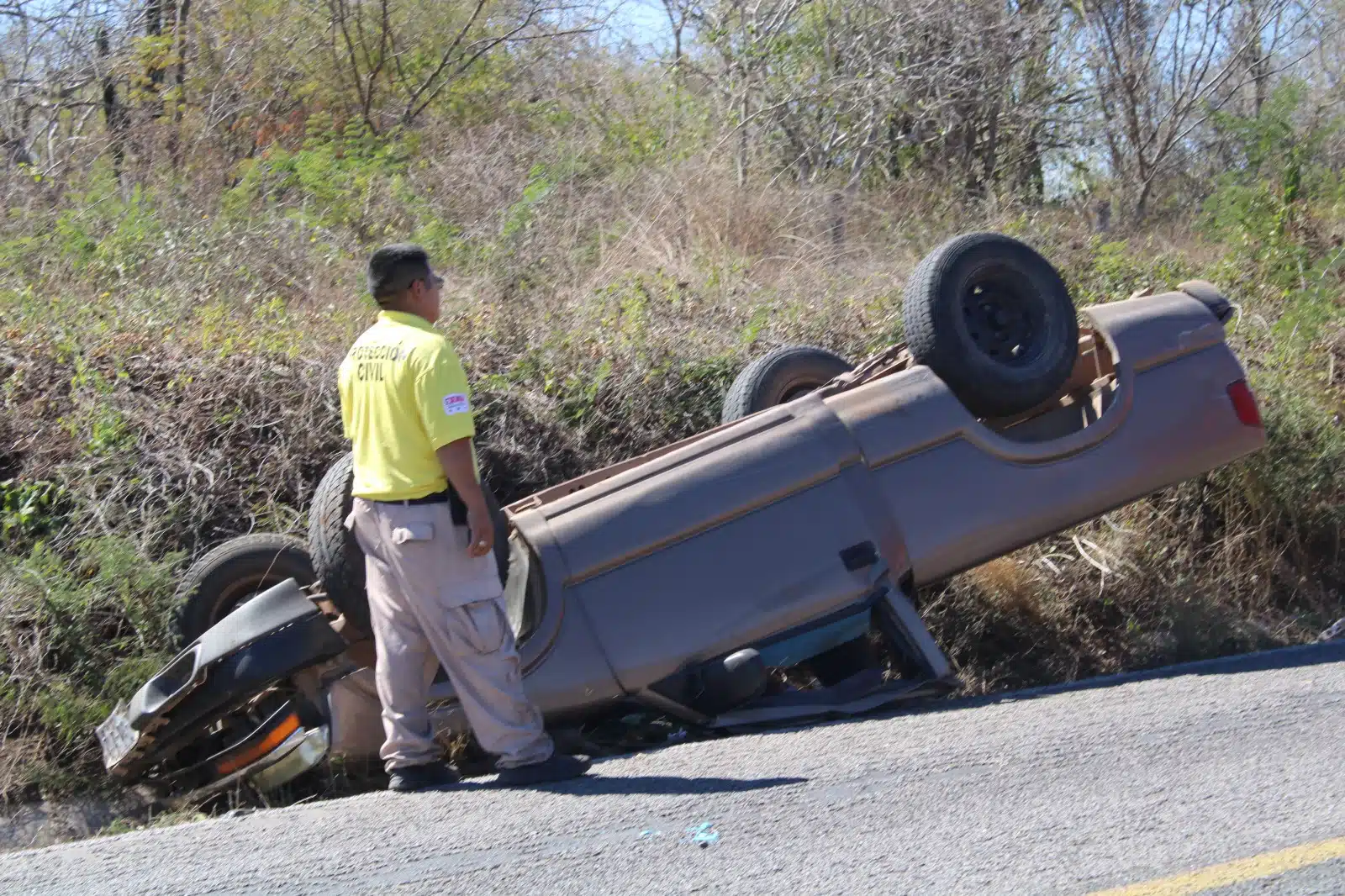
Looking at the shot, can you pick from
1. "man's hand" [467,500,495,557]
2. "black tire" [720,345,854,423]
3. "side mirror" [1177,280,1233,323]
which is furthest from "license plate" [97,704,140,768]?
"side mirror" [1177,280,1233,323]

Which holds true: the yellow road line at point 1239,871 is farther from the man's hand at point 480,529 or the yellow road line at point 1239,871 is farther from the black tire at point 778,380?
the black tire at point 778,380

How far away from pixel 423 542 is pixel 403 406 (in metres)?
0.46

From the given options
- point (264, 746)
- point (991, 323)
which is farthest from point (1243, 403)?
point (264, 746)

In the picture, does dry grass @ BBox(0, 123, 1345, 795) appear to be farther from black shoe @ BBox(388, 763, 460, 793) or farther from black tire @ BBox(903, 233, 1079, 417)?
black shoe @ BBox(388, 763, 460, 793)

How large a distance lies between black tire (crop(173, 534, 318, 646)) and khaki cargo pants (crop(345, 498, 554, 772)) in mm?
1258

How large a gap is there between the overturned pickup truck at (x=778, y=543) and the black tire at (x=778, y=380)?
0.45 metres

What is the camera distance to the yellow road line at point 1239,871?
11.2 ft

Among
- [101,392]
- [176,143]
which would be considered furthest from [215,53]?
[101,392]

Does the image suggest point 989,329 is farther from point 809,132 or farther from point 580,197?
point 809,132

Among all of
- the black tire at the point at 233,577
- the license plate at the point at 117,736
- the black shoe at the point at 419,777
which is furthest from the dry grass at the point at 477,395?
the black shoe at the point at 419,777

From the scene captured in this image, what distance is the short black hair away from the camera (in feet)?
15.2

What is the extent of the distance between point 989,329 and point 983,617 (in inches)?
62.5

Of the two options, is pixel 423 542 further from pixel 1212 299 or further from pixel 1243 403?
pixel 1212 299

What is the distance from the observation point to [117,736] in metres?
5.16
